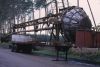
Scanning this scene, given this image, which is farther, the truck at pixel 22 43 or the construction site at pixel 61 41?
the truck at pixel 22 43

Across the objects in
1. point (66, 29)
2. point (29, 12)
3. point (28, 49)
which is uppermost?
point (29, 12)

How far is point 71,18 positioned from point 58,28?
1.35 meters

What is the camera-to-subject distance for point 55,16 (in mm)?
25625

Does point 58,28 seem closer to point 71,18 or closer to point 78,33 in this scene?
point 71,18

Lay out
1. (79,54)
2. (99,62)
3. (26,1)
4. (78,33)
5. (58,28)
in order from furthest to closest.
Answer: (26,1) → (58,28) → (79,54) → (78,33) → (99,62)

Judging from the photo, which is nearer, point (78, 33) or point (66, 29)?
point (78, 33)

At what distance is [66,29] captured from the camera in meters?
24.6

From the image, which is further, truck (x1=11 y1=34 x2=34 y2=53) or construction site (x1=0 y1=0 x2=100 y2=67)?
truck (x1=11 y1=34 x2=34 y2=53)

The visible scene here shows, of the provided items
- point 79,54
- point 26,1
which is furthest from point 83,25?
point 26,1

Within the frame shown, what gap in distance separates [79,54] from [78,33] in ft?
10.9

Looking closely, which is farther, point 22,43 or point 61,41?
point 22,43

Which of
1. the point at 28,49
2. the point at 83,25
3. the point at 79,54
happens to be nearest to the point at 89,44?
the point at 79,54

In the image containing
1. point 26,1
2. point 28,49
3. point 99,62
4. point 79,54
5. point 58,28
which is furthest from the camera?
point 26,1

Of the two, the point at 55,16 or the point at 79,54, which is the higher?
the point at 55,16
